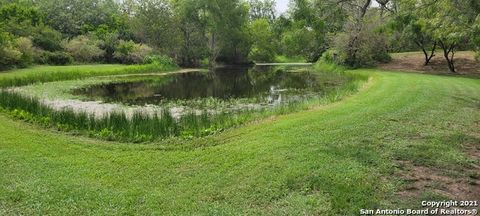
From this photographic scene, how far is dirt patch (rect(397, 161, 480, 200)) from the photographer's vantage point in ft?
18.5

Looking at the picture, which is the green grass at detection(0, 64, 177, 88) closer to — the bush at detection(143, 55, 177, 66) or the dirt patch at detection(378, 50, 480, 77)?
the bush at detection(143, 55, 177, 66)

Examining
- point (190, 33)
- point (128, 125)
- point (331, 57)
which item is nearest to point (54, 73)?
point (128, 125)

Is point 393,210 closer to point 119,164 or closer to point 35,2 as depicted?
point 119,164

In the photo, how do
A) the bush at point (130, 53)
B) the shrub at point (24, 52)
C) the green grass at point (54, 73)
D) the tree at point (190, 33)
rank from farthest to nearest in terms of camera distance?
the tree at point (190, 33)
the bush at point (130, 53)
the shrub at point (24, 52)
the green grass at point (54, 73)

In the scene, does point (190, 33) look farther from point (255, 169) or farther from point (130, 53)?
point (255, 169)

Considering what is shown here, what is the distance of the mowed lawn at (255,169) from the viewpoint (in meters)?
5.41

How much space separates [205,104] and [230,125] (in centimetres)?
591

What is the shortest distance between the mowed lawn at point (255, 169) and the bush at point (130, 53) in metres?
31.2

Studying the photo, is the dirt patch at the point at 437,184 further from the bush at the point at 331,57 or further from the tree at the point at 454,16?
the bush at the point at 331,57

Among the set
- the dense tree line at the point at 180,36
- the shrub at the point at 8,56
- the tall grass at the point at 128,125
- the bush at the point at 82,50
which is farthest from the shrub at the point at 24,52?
the tall grass at the point at 128,125

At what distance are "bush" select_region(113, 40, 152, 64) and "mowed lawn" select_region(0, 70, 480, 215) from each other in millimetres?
31194

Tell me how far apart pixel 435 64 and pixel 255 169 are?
27572mm

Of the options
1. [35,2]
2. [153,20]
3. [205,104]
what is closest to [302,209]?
[205,104]

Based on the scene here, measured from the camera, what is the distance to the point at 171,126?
32.9 feet
